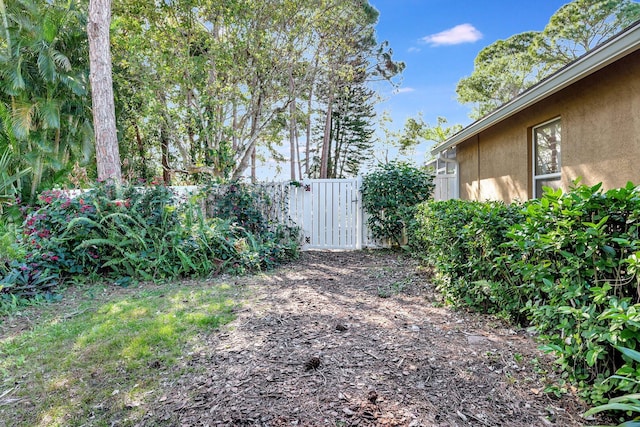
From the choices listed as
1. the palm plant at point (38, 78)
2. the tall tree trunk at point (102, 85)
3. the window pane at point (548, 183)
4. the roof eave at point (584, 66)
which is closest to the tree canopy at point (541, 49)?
the window pane at point (548, 183)

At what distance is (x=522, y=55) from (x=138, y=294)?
18148mm

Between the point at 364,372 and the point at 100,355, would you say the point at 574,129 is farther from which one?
the point at 100,355

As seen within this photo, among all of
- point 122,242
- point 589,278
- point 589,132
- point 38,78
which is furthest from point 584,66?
point 38,78

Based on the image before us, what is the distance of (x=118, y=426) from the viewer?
5.61 ft

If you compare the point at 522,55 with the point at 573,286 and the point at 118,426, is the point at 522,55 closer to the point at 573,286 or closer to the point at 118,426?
the point at 573,286

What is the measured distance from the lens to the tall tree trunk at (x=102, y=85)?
641 cm


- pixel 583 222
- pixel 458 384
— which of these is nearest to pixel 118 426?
pixel 458 384

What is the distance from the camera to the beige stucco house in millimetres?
3344

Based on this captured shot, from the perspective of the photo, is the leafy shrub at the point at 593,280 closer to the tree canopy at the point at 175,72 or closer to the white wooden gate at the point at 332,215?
the white wooden gate at the point at 332,215

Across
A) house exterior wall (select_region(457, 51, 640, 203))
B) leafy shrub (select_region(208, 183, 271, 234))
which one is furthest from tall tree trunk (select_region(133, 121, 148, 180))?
house exterior wall (select_region(457, 51, 640, 203))

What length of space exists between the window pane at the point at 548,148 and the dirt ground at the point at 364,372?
3.10 metres

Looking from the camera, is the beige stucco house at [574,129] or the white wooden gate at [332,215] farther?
the white wooden gate at [332,215]

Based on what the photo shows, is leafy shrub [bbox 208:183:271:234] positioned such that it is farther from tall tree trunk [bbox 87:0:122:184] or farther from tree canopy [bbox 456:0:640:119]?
tree canopy [bbox 456:0:640:119]

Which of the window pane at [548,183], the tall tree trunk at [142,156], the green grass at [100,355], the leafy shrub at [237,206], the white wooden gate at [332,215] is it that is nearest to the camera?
the green grass at [100,355]
